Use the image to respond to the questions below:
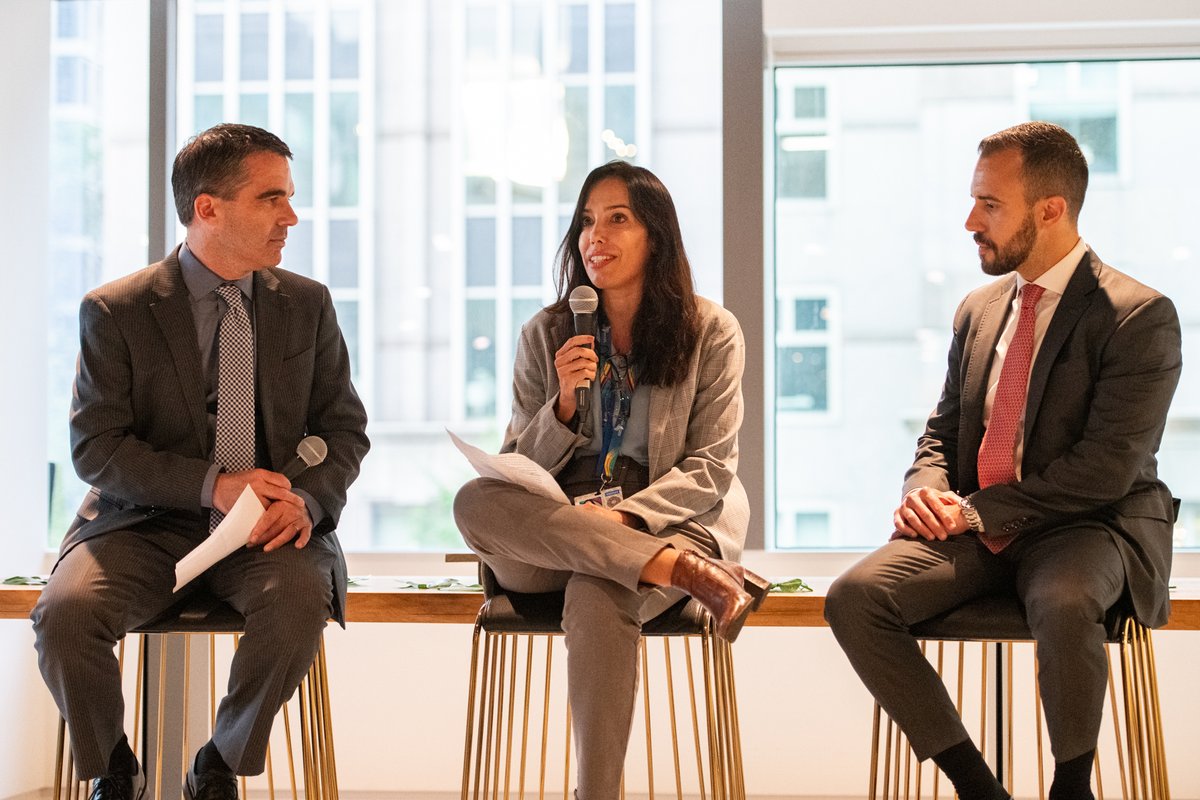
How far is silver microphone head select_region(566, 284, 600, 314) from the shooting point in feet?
8.59

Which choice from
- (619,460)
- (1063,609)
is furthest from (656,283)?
(1063,609)

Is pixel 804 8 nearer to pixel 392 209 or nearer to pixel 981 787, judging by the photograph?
pixel 392 209

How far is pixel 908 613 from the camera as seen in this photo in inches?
97.3

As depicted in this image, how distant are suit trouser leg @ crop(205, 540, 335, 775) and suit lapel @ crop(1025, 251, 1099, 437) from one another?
147 cm

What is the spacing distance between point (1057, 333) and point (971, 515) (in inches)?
16.1

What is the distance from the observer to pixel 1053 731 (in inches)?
90.4

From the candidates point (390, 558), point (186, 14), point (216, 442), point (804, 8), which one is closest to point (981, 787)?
point (216, 442)

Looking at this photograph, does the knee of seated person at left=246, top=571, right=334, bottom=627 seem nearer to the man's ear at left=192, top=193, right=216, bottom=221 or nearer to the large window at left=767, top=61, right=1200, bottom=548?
the man's ear at left=192, top=193, right=216, bottom=221

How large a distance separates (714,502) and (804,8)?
5.92 feet

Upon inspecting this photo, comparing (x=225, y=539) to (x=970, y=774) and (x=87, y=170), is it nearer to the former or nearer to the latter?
(x=970, y=774)

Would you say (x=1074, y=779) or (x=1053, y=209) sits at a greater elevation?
(x=1053, y=209)

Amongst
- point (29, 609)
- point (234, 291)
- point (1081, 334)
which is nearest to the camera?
point (1081, 334)

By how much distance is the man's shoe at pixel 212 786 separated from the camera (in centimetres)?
226

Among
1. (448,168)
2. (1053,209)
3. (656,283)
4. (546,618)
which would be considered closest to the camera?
(546,618)
